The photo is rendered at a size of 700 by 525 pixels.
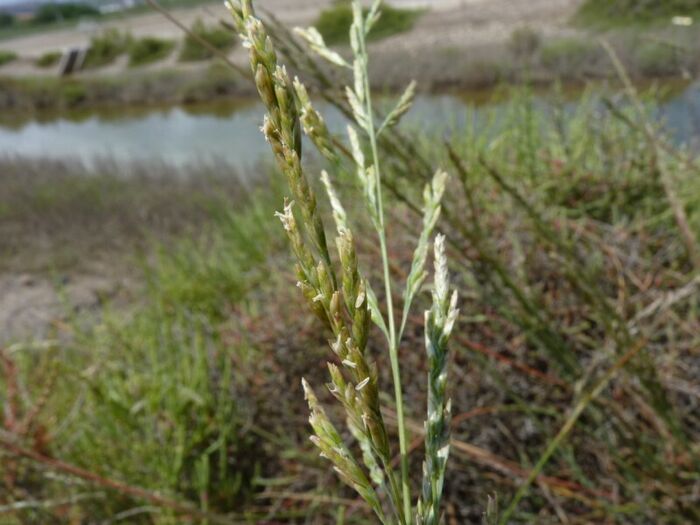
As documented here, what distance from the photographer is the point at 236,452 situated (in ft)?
4.81

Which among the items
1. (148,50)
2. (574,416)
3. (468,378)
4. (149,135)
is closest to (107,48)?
(148,50)

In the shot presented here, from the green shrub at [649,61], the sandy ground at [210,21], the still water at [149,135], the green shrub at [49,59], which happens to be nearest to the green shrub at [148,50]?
the sandy ground at [210,21]

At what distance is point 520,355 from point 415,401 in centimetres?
22

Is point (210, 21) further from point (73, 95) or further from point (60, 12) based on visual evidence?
point (60, 12)

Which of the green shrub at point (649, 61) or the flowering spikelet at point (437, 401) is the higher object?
the flowering spikelet at point (437, 401)

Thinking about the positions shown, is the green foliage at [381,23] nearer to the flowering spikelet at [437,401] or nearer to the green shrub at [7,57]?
the green shrub at [7,57]

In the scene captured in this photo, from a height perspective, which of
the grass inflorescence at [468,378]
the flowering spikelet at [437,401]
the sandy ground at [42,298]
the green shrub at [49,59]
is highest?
the flowering spikelet at [437,401]

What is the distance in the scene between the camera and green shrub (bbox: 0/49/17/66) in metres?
24.3

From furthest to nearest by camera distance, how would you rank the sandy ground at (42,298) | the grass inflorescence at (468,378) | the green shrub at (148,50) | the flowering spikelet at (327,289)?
the green shrub at (148,50)
the sandy ground at (42,298)
the grass inflorescence at (468,378)
the flowering spikelet at (327,289)

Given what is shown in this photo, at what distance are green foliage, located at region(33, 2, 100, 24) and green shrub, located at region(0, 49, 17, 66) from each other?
599 centimetres

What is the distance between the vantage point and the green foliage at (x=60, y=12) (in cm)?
3183

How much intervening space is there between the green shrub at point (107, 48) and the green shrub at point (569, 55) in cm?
1600

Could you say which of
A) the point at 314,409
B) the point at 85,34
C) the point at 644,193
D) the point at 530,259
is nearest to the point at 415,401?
the point at 530,259

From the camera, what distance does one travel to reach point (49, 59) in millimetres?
23562
